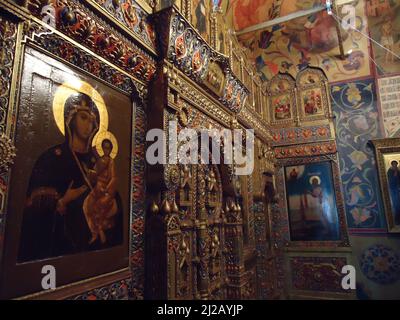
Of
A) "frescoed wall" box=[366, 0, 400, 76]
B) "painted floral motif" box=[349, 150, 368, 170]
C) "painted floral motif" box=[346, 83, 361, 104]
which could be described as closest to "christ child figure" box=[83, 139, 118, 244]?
"painted floral motif" box=[349, 150, 368, 170]

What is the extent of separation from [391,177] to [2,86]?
5845mm

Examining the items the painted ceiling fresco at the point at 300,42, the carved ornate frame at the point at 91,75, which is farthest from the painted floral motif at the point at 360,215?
the carved ornate frame at the point at 91,75

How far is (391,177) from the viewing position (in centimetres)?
503

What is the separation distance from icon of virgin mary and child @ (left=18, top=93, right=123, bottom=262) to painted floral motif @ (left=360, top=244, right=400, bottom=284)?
5.00 metres

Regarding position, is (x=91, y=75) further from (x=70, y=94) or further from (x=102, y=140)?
(x=102, y=140)

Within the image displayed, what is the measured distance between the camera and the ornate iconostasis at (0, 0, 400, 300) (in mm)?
1356

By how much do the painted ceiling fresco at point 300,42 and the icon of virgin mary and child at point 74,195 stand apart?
3.76 metres

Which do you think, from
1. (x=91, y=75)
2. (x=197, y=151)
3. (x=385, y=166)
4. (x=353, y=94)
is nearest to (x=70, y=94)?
(x=91, y=75)

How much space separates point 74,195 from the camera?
1523mm

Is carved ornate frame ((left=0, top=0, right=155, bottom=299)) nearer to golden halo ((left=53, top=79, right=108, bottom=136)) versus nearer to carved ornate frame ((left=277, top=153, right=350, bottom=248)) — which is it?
golden halo ((left=53, top=79, right=108, bottom=136))

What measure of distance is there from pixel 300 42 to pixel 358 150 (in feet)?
8.13

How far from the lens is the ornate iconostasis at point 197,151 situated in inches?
53.4

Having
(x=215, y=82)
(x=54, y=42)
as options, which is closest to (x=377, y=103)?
(x=215, y=82)

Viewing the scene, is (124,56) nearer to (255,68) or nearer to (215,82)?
(215,82)
